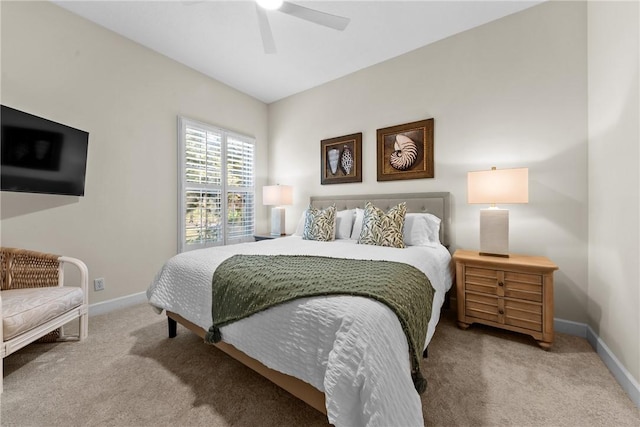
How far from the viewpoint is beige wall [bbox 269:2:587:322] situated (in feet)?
7.23

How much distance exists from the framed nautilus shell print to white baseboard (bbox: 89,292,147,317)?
3227 mm

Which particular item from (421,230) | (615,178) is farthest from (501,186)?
(421,230)

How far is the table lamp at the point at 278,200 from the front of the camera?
12.8 ft

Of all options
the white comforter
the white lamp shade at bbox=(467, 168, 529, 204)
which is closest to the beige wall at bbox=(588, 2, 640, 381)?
the white lamp shade at bbox=(467, 168, 529, 204)

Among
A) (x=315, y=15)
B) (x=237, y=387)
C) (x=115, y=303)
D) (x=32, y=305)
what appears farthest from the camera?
(x=115, y=303)

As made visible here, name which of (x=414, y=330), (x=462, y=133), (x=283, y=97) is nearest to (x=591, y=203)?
(x=462, y=133)

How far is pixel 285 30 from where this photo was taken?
8.68 feet

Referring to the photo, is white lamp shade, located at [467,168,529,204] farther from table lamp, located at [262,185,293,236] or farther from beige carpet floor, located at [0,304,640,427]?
table lamp, located at [262,185,293,236]

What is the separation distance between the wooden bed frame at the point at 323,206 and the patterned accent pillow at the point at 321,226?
58 cm

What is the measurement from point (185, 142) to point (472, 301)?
371 cm

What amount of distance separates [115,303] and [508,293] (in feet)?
12.5

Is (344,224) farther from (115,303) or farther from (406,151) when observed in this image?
(115,303)

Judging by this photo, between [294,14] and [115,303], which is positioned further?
[115,303]

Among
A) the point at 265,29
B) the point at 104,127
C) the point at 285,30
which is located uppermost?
the point at 285,30
